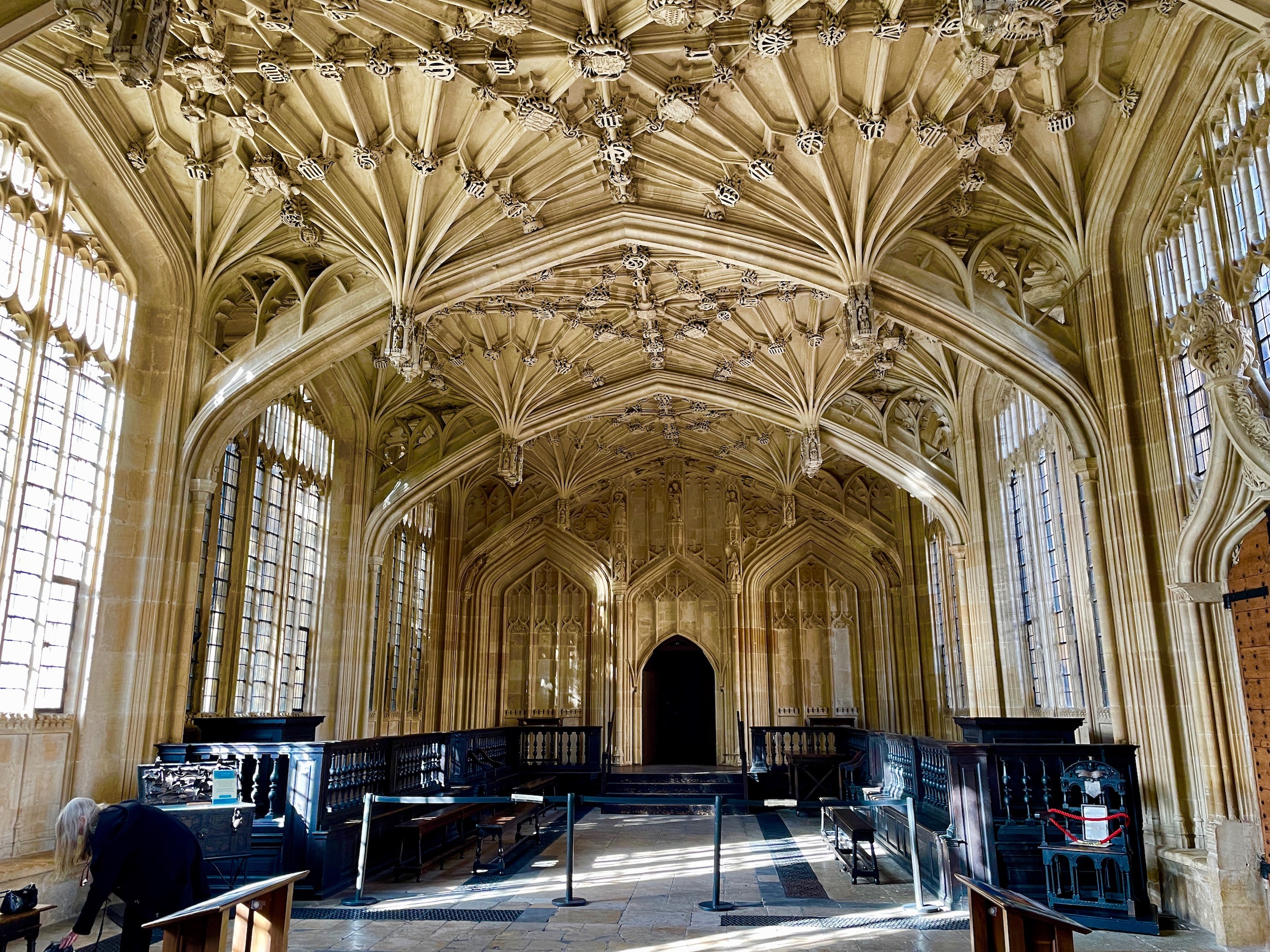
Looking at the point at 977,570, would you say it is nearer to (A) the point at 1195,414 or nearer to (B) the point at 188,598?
(A) the point at 1195,414

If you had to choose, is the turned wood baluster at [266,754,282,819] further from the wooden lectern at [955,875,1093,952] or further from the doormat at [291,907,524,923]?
the wooden lectern at [955,875,1093,952]

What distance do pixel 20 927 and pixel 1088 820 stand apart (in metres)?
8.03

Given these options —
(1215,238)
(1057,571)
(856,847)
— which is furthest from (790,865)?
(1215,238)

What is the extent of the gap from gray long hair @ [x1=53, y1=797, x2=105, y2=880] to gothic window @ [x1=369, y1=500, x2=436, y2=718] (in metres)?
12.2

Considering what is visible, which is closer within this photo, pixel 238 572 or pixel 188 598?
pixel 188 598

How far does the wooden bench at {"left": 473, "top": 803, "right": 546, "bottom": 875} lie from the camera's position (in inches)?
420

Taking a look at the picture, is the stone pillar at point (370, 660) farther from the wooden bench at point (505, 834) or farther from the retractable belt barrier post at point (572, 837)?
the retractable belt barrier post at point (572, 837)

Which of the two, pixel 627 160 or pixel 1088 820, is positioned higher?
pixel 627 160

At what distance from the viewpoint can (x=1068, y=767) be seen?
8.43 m

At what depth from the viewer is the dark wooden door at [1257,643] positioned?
7.94 meters

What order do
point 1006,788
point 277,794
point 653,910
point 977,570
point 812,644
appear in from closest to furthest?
point 653,910, point 1006,788, point 277,794, point 977,570, point 812,644

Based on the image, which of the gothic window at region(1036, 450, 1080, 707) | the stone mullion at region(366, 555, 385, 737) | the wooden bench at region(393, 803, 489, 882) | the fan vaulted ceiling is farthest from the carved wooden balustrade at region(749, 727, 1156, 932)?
the stone mullion at region(366, 555, 385, 737)

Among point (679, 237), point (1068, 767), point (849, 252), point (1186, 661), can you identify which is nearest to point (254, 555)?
point (679, 237)

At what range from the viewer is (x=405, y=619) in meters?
19.4
